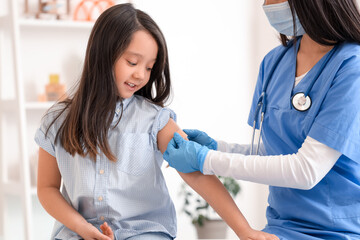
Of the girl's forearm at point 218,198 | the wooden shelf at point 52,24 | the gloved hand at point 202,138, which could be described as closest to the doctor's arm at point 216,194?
the girl's forearm at point 218,198

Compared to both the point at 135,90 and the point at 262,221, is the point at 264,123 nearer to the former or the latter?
the point at 135,90

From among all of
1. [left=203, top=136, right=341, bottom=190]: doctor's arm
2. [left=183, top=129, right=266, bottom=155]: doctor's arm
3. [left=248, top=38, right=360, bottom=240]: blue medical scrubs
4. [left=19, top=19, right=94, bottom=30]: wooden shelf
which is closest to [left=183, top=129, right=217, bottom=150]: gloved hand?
[left=183, top=129, right=266, bottom=155]: doctor's arm

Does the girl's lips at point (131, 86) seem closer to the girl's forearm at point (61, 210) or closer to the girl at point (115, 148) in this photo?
the girl at point (115, 148)

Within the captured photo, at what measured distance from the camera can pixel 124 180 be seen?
59.1 inches

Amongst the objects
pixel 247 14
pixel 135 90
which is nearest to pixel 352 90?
pixel 135 90

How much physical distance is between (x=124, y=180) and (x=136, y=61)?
368 mm

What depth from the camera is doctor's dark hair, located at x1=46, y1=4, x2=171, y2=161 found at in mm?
1519

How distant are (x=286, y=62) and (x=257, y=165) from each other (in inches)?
16.3

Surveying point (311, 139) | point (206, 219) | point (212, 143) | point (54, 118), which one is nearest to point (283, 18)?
point (311, 139)

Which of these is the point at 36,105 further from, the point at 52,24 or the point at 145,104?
the point at 145,104

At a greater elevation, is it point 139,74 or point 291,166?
point 139,74

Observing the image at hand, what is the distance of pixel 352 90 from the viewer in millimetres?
1289

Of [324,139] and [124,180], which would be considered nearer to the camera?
[324,139]

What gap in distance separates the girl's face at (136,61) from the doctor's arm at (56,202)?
34 centimetres
